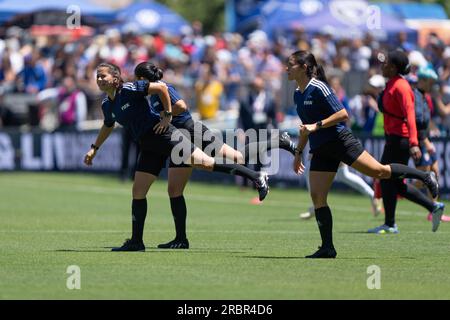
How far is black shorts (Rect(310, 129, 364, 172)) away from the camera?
12656mm

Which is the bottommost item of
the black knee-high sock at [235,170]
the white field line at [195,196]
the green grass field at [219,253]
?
the white field line at [195,196]

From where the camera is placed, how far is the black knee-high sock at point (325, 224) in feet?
41.6

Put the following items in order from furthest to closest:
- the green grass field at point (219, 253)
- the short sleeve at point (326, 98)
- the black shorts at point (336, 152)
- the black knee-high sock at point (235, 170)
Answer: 1. the black knee-high sock at point (235, 170)
2. the black shorts at point (336, 152)
3. the short sleeve at point (326, 98)
4. the green grass field at point (219, 253)

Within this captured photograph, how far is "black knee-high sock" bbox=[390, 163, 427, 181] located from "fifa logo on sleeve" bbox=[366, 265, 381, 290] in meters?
1.46

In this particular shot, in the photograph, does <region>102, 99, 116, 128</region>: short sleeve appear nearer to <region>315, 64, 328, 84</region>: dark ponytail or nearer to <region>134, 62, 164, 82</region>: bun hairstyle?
<region>134, 62, 164, 82</region>: bun hairstyle

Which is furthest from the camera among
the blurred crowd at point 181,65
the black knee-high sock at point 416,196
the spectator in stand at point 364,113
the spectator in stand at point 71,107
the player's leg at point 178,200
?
the spectator in stand at point 71,107

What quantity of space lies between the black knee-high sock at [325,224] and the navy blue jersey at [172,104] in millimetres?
2064

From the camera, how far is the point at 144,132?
13227 mm

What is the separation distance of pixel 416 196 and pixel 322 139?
10.2ft

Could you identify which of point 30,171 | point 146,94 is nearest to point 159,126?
point 146,94

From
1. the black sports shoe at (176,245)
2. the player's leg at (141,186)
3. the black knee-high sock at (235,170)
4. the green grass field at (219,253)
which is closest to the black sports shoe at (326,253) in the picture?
the green grass field at (219,253)

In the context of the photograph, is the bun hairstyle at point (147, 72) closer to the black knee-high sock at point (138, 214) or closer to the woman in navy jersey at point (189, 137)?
the woman in navy jersey at point (189, 137)

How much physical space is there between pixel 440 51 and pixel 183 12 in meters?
32.7

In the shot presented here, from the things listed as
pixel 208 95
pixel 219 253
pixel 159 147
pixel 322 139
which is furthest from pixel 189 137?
pixel 208 95
